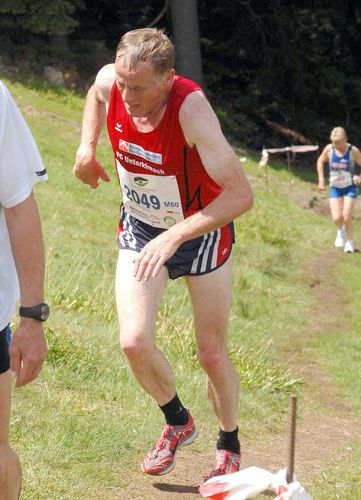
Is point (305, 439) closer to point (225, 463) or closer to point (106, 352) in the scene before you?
point (106, 352)

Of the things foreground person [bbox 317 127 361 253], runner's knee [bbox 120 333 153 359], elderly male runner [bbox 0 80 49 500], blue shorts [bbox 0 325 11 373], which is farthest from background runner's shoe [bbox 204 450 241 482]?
foreground person [bbox 317 127 361 253]

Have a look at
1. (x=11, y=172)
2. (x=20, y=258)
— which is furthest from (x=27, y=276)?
(x=11, y=172)

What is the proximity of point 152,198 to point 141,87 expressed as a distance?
64 centimetres

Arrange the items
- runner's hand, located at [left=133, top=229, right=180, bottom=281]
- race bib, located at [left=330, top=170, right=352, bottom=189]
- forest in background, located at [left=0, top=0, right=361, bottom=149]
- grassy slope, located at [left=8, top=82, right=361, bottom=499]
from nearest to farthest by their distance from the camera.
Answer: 1. runner's hand, located at [left=133, top=229, right=180, bottom=281]
2. grassy slope, located at [left=8, top=82, right=361, bottom=499]
3. race bib, located at [left=330, top=170, right=352, bottom=189]
4. forest in background, located at [left=0, top=0, right=361, bottom=149]

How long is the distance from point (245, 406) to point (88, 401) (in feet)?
4.45

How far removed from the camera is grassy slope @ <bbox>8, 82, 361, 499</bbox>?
5613mm

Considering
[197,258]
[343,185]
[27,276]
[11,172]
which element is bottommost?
[343,185]

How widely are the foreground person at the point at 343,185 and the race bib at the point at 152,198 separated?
11146 millimetres

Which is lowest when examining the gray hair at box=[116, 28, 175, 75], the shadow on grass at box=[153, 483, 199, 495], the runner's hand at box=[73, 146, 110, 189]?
the shadow on grass at box=[153, 483, 199, 495]

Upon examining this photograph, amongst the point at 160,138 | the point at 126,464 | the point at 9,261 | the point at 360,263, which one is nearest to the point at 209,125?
the point at 160,138

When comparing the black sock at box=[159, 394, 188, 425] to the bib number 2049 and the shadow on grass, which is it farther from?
the bib number 2049

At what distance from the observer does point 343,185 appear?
53.4 ft

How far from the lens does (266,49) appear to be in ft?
96.9

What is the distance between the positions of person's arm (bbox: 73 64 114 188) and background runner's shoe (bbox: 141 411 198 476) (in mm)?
1358
